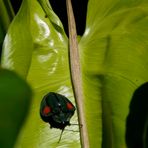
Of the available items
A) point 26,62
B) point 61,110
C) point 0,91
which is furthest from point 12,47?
point 0,91

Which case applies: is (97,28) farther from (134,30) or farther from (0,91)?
(0,91)

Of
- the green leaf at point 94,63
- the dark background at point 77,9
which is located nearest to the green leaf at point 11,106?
the green leaf at point 94,63

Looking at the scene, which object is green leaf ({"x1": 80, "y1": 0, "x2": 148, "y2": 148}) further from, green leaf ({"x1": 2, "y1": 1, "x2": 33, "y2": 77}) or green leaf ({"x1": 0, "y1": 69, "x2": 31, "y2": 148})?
green leaf ({"x1": 0, "y1": 69, "x2": 31, "y2": 148})

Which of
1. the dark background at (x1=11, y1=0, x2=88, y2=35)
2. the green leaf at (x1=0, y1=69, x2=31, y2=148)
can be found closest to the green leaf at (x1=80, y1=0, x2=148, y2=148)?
the dark background at (x1=11, y1=0, x2=88, y2=35)

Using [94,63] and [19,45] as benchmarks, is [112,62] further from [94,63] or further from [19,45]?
[19,45]

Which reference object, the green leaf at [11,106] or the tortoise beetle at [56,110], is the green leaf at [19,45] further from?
the green leaf at [11,106]
